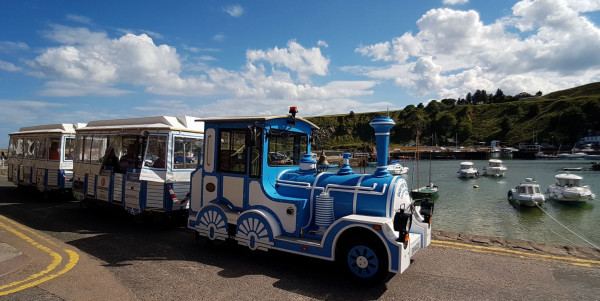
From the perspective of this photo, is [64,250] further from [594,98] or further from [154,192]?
[594,98]

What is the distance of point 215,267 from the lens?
611 cm

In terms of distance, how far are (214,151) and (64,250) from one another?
146 inches

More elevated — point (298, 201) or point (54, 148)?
point (54, 148)

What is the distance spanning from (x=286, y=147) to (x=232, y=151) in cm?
Result: 110

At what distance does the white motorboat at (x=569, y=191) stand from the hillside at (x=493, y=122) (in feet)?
230

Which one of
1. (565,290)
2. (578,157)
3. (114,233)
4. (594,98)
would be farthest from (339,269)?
(594,98)

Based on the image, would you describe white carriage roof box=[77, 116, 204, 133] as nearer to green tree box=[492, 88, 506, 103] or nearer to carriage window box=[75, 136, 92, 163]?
carriage window box=[75, 136, 92, 163]

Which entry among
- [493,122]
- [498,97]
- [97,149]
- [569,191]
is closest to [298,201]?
[97,149]

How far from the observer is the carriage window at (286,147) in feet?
21.8

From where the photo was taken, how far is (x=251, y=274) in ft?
18.9

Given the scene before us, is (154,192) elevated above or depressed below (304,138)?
below

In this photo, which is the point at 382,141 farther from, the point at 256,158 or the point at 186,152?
the point at 186,152

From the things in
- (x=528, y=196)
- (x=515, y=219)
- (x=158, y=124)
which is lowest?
(x=515, y=219)

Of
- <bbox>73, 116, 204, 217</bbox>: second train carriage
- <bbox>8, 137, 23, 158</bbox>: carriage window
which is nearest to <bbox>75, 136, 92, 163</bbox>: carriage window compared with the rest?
<bbox>73, 116, 204, 217</bbox>: second train carriage
